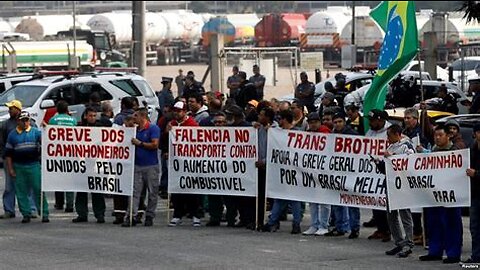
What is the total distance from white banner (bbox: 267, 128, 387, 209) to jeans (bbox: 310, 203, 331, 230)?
134 mm

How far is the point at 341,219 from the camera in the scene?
1656 centimetres

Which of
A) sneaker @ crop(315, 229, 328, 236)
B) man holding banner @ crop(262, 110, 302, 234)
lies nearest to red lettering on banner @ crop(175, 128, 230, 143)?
man holding banner @ crop(262, 110, 302, 234)

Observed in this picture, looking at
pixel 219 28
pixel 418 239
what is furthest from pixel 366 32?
pixel 418 239

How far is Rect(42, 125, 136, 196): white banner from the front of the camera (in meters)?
17.6

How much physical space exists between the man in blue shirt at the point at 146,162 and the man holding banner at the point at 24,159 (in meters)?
1.48

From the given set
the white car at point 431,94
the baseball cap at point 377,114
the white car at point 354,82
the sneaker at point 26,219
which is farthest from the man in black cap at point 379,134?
the white car at point 354,82

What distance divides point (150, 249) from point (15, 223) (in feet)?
11.4

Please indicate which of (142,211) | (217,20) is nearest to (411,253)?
(142,211)

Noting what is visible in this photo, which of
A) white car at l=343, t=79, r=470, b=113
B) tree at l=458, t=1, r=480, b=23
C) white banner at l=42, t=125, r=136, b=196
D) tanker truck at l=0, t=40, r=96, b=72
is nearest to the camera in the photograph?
white banner at l=42, t=125, r=136, b=196

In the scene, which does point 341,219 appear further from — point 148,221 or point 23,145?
point 23,145

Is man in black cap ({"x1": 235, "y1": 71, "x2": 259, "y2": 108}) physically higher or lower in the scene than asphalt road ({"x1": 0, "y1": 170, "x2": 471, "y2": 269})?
higher

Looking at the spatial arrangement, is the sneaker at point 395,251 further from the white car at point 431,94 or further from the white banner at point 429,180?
the white car at point 431,94

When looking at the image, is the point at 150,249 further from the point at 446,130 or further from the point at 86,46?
the point at 86,46

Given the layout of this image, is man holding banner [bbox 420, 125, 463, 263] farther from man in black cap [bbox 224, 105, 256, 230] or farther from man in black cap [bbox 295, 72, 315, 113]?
man in black cap [bbox 295, 72, 315, 113]
